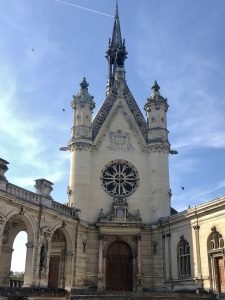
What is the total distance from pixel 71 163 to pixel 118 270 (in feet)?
28.9

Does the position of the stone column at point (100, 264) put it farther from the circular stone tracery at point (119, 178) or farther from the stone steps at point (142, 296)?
the stone steps at point (142, 296)

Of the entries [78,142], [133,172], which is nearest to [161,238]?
[133,172]

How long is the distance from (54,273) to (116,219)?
18.8 ft

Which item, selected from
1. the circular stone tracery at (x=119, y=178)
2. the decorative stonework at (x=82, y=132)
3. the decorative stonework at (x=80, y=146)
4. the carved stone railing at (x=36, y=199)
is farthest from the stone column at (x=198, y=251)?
the decorative stonework at (x=82, y=132)

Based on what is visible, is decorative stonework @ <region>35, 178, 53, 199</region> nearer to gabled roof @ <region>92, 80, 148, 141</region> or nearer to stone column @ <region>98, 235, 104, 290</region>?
stone column @ <region>98, 235, 104, 290</region>

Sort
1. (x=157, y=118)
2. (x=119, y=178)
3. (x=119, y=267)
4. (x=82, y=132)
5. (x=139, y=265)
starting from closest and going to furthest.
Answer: (x=139, y=265)
(x=119, y=267)
(x=119, y=178)
(x=82, y=132)
(x=157, y=118)

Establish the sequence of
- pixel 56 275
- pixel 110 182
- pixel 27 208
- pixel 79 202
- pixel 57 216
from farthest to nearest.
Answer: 1. pixel 110 182
2. pixel 79 202
3. pixel 56 275
4. pixel 57 216
5. pixel 27 208

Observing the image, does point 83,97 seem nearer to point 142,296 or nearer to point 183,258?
point 183,258

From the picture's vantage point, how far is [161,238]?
89.4 feet

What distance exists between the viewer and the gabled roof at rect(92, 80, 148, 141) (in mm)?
31953

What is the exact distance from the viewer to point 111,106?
3312 cm

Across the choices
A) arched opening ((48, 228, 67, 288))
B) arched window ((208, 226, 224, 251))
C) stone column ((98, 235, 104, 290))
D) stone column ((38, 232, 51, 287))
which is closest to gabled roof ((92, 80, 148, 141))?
stone column ((98, 235, 104, 290))

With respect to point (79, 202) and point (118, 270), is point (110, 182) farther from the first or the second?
point (118, 270)

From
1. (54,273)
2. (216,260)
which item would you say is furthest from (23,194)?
(216,260)
